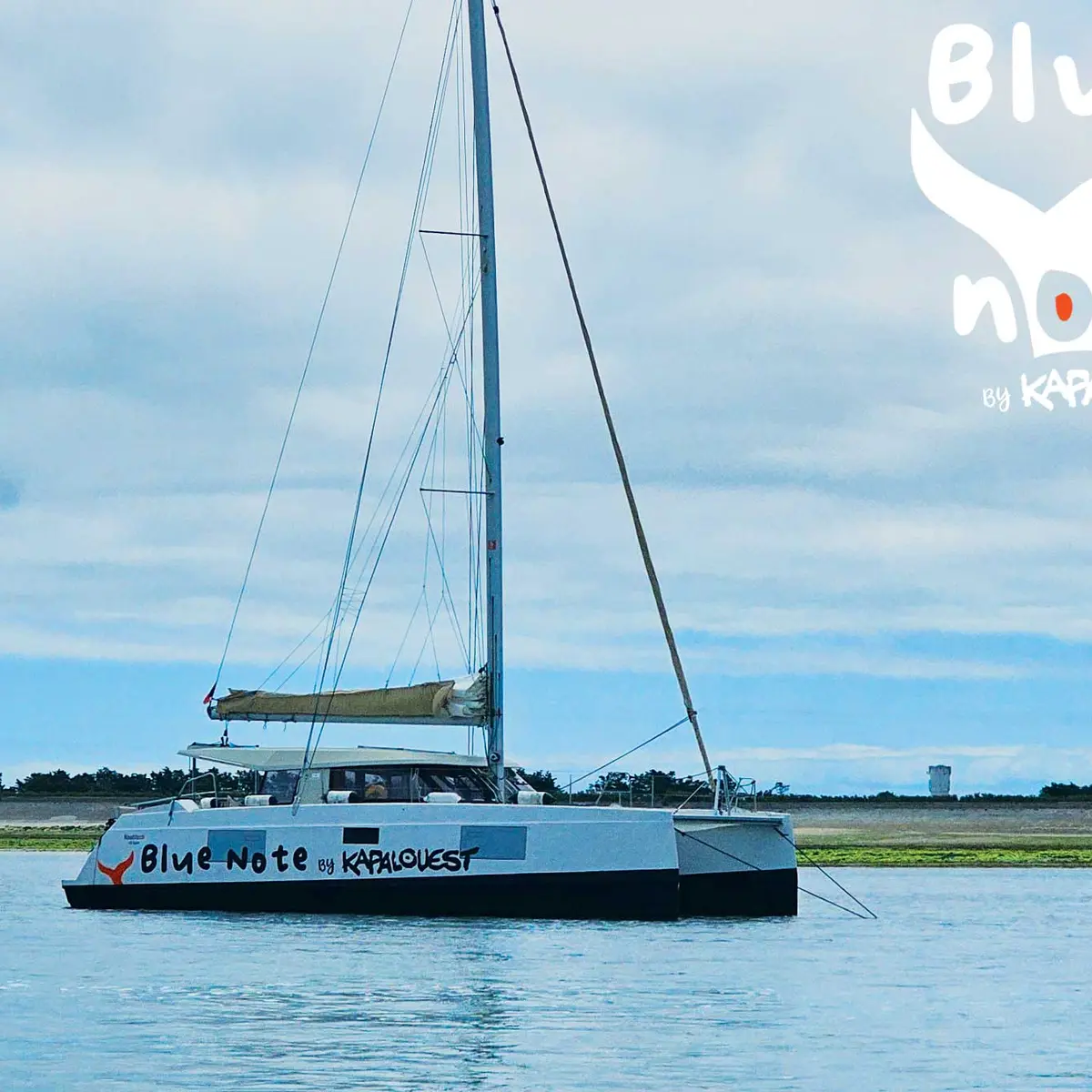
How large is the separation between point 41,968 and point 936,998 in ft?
42.2

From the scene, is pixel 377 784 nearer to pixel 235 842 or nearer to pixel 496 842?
pixel 235 842

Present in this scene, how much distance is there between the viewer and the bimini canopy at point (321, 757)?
37750mm

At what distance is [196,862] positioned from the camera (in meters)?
38.2

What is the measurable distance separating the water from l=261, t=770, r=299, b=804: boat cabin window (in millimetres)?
2413

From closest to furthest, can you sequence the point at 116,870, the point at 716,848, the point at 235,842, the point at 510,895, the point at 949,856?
the point at 510,895, the point at 716,848, the point at 235,842, the point at 116,870, the point at 949,856

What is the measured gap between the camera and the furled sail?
37719 mm

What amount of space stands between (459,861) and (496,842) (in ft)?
2.64

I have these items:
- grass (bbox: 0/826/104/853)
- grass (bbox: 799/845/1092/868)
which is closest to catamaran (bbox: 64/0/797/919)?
grass (bbox: 799/845/1092/868)

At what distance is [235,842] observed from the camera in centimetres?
3772

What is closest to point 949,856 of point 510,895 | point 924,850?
point 924,850

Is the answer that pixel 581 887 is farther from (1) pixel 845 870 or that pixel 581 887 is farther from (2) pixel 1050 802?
(2) pixel 1050 802

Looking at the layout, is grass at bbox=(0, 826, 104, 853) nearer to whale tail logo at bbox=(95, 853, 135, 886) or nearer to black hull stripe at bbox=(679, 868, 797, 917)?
whale tail logo at bbox=(95, 853, 135, 886)

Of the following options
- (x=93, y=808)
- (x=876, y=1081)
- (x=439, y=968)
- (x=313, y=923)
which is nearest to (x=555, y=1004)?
(x=439, y=968)

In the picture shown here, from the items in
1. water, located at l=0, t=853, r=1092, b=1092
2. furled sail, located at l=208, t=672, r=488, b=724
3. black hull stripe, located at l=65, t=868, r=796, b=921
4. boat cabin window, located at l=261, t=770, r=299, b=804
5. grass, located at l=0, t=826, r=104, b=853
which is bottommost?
water, located at l=0, t=853, r=1092, b=1092
